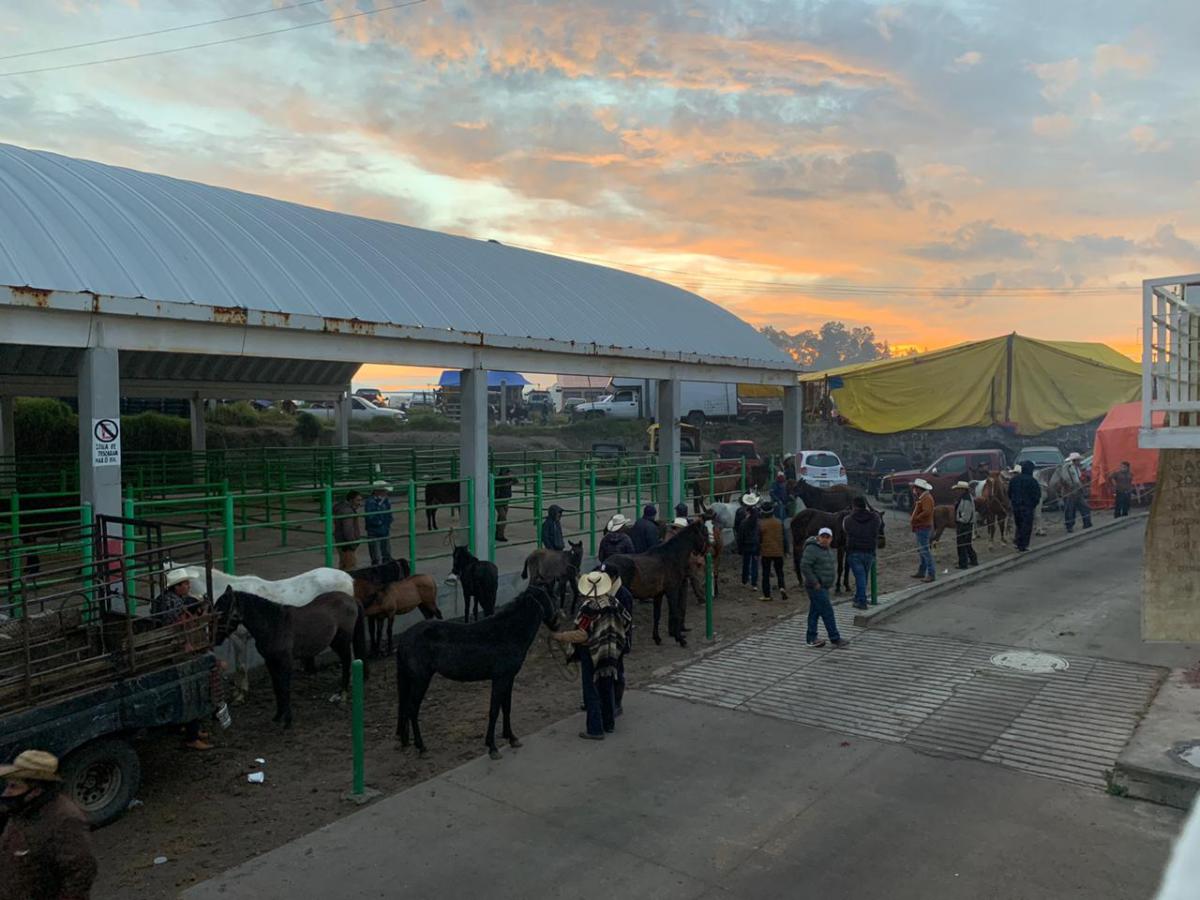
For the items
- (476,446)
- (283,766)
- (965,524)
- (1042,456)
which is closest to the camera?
(283,766)

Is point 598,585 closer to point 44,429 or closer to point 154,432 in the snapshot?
point 154,432

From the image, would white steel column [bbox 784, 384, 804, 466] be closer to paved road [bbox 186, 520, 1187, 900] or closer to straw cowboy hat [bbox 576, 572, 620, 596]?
paved road [bbox 186, 520, 1187, 900]

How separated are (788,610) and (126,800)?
30.4 ft

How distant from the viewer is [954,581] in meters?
14.2

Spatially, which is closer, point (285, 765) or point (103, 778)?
point (103, 778)

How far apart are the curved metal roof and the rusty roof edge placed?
0.16 metres

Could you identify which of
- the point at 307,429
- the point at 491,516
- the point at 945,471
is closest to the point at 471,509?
the point at 491,516

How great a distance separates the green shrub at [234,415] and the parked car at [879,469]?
2370cm

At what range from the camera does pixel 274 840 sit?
256 inches

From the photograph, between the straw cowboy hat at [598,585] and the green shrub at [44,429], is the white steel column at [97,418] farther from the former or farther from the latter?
the green shrub at [44,429]

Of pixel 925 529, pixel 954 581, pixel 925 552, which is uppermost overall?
pixel 925 529

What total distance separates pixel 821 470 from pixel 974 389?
9.66m

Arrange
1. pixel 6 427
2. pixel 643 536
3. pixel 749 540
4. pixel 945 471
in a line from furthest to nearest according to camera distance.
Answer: pixel 945 471
pixel 6 427
pixel 749 540
pixel 643 536

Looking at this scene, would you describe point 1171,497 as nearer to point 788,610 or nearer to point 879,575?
point 788,610
